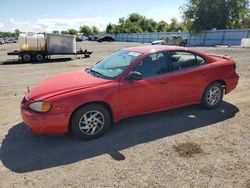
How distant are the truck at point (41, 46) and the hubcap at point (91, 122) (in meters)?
16.4

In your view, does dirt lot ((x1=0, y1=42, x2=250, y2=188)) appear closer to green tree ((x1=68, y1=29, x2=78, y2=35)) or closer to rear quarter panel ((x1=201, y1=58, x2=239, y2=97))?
rear quarter panel ((x1=201, y1=58, x2=239, y2=97))

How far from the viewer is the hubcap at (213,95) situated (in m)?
6.14

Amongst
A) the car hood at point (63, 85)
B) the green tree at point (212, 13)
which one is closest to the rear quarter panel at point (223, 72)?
the car hood at point (63, 85)

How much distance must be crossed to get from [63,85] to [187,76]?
→ 256 cm

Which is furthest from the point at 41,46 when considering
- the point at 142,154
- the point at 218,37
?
the point at 218,37

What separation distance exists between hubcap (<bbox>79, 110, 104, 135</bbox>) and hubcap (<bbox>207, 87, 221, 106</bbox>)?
2.70 meters

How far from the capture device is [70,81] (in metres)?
5.14

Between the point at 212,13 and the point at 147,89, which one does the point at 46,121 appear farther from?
the point at 212,13

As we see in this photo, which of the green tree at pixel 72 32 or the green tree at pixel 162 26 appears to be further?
the green tree at pixel 72 32

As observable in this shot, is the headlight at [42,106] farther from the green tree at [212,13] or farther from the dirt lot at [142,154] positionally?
the green tree at [212,13]

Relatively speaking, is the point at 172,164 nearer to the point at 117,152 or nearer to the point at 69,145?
the point at 117,152

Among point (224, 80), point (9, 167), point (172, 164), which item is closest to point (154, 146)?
point (172, 164)

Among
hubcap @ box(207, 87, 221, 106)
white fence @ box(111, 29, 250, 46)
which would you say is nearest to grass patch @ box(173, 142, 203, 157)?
hubcap @ box(207, 87, 221, 106)

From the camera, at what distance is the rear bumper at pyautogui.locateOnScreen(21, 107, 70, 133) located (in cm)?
440
